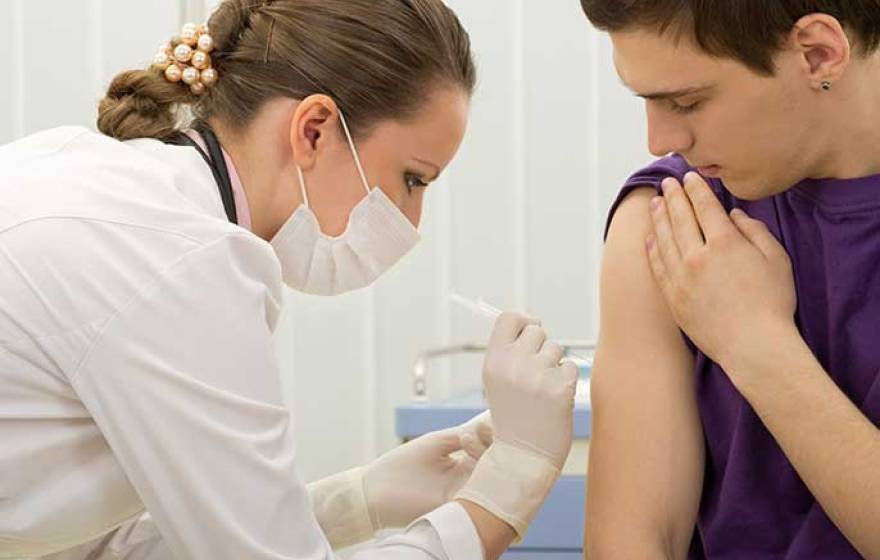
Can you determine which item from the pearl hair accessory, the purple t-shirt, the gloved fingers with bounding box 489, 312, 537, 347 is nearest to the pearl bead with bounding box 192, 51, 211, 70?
the pearl hair accessory

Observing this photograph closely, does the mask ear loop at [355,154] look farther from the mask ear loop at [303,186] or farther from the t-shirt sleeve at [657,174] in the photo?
the t-shirt sleeve at [657,174]

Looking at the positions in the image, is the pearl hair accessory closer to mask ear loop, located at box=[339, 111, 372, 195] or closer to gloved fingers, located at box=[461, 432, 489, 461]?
mask ear loop, located at box=[339, 111, 372, 195]

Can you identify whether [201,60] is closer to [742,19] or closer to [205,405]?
[205,405]

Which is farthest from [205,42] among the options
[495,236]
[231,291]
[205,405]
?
[495,236]

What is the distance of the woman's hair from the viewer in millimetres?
1681

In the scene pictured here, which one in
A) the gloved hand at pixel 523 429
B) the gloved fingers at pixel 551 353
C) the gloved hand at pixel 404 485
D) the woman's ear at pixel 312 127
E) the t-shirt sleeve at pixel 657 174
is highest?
the woman's ear at pixel 312 127

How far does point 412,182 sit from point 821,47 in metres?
0.58

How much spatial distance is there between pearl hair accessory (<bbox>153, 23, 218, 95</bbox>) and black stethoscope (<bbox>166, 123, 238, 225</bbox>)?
3.2 inches

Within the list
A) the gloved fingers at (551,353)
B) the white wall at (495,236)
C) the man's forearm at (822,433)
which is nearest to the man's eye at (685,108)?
the man's forearm at (822,433)

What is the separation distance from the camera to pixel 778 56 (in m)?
1.48

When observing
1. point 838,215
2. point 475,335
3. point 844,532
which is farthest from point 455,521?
point 475,335

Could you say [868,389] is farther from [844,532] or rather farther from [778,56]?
[778,56]

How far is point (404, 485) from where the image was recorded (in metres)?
1.96

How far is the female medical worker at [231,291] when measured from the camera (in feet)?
4.60
